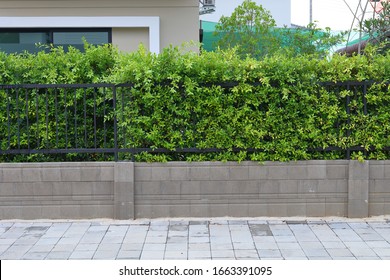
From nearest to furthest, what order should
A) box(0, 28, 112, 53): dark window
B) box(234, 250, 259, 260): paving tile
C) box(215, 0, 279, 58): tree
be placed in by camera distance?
1. box(234, 250, 259, 260): paving tile
2. box(215, 0, 279, 58): tree
3. box(0, 28, 112, 53): dark window

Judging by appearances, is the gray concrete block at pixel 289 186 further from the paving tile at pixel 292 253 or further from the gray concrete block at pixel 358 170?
the paving tile at pixel 292 253

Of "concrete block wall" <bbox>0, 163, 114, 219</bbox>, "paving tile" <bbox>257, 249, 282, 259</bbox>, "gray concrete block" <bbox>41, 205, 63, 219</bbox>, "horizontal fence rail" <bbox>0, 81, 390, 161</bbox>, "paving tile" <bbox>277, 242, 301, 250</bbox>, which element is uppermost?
"horizontal fence rail" <bbox>0, 81, 390, 161</bbox>

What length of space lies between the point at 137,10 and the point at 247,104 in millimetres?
3924

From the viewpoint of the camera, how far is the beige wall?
30.4 feet

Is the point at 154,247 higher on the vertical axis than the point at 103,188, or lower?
A: lower

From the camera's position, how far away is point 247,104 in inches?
258

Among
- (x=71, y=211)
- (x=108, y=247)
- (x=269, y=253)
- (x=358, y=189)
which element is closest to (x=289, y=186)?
(x=358, y=189)

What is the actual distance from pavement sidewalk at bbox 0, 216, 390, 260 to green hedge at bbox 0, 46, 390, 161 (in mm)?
923

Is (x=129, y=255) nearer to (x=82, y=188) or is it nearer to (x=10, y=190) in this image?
(x=82, y=188)

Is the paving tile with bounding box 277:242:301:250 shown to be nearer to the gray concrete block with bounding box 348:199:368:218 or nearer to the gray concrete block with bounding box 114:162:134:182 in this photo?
the gray concrete block with bounding box 348:199:368:218

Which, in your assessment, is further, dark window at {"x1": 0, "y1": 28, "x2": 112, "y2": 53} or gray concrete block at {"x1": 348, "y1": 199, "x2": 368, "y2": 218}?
dark window at {"x1": 0, "y1": 28, "x2": 112, "y2": 53}

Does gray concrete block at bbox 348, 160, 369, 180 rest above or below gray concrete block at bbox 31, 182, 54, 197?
above

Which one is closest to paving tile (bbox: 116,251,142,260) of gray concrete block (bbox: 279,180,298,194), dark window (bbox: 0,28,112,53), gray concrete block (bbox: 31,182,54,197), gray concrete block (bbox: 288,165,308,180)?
gray concrete block (bbox: 31,182,54,197)

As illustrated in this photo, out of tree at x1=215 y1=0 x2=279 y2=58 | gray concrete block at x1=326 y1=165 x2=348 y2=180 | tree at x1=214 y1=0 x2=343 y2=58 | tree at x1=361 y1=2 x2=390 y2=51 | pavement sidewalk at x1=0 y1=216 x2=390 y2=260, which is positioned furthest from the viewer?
tree at x1=215 y1=0 x2=279 y2=58
